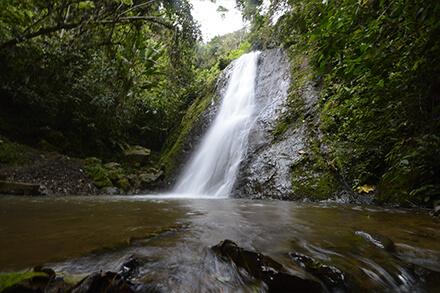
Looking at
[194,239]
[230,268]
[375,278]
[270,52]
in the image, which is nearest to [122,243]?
[194,239]

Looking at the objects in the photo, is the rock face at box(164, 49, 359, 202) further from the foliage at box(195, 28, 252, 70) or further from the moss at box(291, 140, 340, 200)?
the foliage at box(195, 28, 252, 70)

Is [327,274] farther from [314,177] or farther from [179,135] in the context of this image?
[179,135]

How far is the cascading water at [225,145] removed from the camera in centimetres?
572

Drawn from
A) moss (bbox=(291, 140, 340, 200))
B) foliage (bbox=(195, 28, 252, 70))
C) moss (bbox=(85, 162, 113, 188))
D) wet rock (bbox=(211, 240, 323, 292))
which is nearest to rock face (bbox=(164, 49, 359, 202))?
moss (bbox=(291, 140, 340, 200))

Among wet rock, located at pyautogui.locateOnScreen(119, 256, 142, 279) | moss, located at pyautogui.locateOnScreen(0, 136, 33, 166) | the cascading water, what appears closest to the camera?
wet rock, located at pyautogui.locateOnScreen(119, 256, 142, 279)

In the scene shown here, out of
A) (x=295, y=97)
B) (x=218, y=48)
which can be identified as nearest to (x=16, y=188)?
(x=295, y=97)

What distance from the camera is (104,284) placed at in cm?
77

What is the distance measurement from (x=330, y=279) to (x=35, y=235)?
72.3 inches

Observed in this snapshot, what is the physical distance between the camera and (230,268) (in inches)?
39.9

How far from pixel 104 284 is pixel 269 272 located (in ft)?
2.31

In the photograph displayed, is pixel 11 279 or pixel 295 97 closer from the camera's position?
pixel 11 279

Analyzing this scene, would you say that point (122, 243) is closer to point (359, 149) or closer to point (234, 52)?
point (359, 149)

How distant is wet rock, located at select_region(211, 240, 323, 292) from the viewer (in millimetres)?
907

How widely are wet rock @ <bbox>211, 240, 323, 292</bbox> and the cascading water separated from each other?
12.9ft
